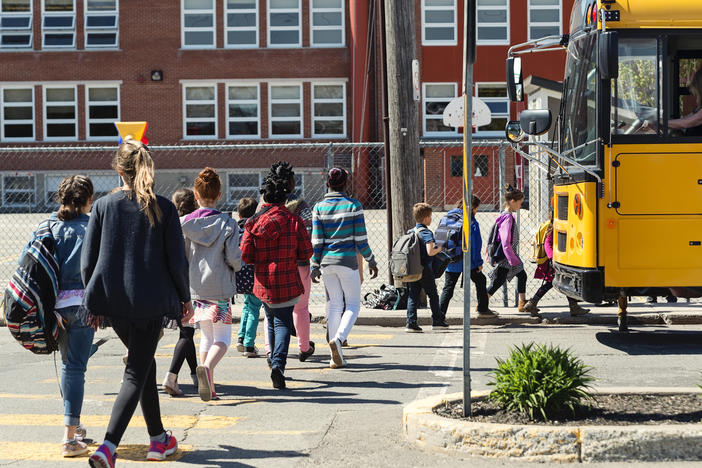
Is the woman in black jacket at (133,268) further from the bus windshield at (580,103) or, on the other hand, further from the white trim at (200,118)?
the white trim at (200,118)

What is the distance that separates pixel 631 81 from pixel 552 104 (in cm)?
1436

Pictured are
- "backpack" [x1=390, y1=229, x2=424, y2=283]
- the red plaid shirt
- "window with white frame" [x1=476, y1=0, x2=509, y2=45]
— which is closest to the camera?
the red plaid shirt

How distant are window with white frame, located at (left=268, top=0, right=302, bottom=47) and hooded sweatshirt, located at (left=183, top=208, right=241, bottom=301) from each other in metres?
31.4

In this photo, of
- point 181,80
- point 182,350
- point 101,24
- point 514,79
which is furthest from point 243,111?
point 182,350

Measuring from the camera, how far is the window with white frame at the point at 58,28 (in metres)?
38.7

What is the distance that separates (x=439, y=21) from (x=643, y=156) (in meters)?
Result: 28.5

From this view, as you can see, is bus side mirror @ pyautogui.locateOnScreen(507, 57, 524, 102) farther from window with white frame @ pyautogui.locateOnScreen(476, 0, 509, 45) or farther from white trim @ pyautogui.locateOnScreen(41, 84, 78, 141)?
white trim @ pyautogui.locateOnScreen(41, 84, 78, 141)

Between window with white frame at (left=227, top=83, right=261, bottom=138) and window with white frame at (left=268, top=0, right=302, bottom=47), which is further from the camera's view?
window with white frame at (left=227, top=83, right=261, bottom=138)

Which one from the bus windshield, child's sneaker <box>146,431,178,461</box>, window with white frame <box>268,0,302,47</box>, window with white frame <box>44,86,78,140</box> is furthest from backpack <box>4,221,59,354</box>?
window with white frame <box>44,86,78,140</box>

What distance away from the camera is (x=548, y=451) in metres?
5.69

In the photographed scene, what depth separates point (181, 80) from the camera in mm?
38375

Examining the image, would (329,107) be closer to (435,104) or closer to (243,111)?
(243,111)

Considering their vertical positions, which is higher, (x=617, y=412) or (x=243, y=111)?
(x=243, y=111)

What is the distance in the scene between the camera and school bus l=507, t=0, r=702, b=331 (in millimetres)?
9594
